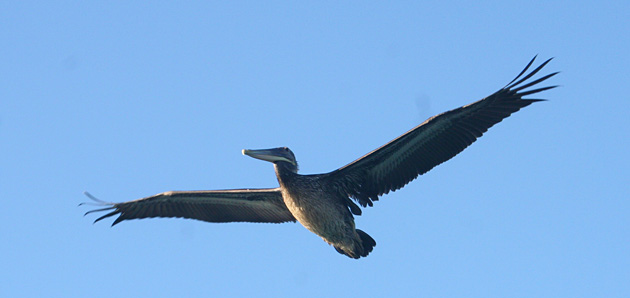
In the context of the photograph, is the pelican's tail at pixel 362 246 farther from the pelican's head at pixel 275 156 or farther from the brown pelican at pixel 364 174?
the pelican's head at pixel 275 156

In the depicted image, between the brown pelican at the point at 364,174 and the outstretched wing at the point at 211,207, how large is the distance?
0.04m

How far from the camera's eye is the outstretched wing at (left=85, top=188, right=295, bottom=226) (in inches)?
741

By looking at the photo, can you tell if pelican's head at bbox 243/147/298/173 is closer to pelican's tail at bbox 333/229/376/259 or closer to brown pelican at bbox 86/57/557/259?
brown pelican at bbox 86/57/557/259

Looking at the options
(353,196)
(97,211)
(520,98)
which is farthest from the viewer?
(97,211)

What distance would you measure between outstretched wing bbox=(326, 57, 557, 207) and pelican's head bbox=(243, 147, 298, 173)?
2.86 feet

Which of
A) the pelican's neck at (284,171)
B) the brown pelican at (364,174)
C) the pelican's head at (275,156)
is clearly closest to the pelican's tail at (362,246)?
the brown pelican at (364,174)

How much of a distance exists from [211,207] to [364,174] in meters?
3.27

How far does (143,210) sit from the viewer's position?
19.1 meters

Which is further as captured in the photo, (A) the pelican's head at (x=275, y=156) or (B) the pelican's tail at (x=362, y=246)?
(A) the pelican's head at (x=275, y=156)

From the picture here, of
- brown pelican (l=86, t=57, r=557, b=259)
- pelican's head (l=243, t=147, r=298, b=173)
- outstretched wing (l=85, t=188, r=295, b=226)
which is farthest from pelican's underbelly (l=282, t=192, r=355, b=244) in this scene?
outstretched wing (l=85, t=188, r=295, b=226)

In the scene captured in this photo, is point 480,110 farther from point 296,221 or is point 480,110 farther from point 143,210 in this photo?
point 143,210

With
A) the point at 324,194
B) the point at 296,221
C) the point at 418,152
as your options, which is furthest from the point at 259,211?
the point at 418,152

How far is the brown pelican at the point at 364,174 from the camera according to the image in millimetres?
16719

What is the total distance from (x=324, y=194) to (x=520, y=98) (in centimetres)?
360
